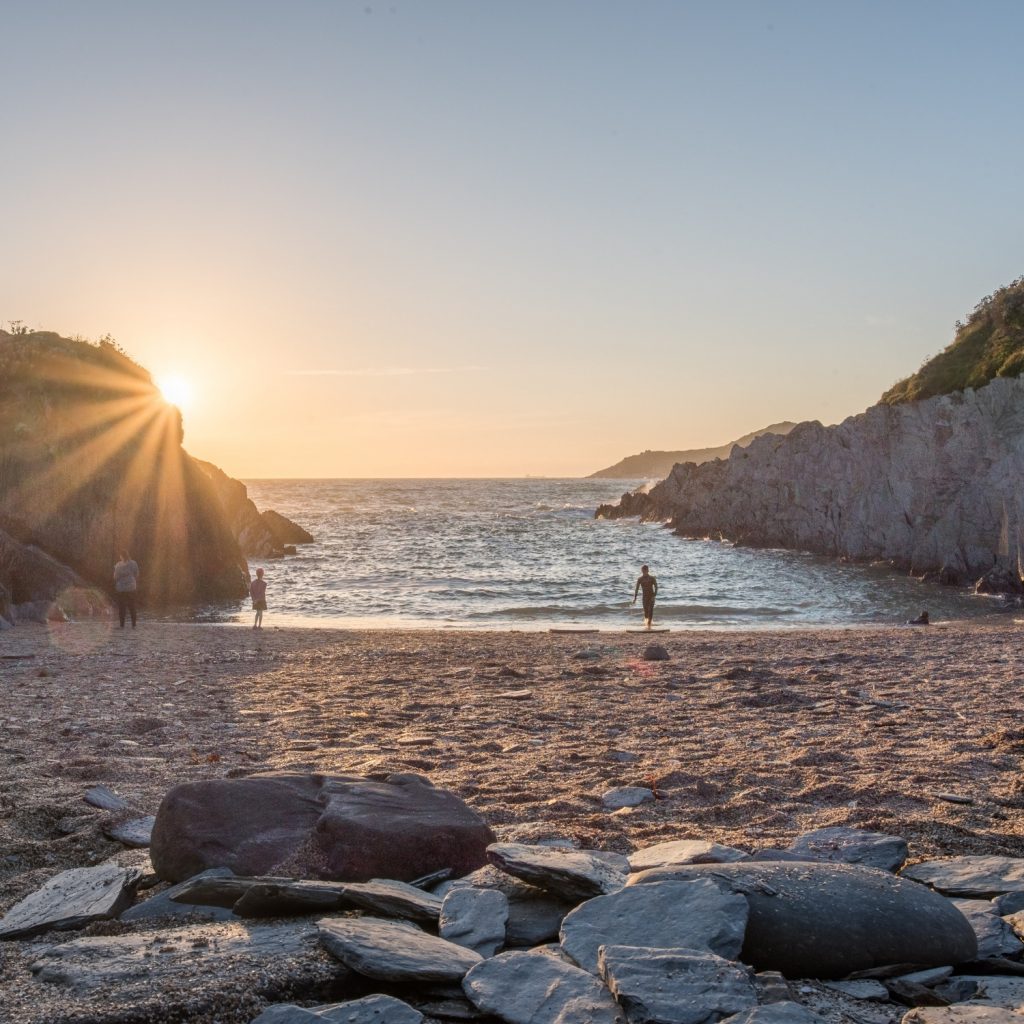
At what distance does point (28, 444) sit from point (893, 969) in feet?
86.9

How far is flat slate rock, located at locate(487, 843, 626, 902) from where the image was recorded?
3.99 meters

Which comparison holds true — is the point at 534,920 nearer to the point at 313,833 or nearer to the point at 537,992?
the point at 537,992

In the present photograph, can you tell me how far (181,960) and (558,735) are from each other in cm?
565

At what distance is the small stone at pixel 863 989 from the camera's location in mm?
3365

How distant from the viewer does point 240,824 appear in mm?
4777

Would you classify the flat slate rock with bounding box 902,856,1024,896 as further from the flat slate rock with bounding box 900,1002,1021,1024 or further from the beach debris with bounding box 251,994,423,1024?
the beach debris with bounding box 251,994,423,1024

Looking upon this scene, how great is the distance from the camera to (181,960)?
336 centimetres

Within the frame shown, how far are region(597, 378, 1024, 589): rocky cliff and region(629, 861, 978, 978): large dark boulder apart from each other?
2848 cm

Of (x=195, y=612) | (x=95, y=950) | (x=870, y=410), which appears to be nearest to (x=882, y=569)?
(x=870, y=410)

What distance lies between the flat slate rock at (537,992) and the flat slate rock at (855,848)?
1861 millimetres

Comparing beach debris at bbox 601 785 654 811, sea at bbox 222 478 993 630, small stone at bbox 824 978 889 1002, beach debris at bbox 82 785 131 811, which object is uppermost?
small stone at bbox 824 978 889 1002

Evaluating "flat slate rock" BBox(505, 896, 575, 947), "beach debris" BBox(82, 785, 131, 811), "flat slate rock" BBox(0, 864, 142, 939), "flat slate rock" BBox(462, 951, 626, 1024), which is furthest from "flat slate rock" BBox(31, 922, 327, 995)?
"beach debris" BBox(82, 785, 131, 811)

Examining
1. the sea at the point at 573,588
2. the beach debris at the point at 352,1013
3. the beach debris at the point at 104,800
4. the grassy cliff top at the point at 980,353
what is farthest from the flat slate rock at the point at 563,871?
the grassy cliff top at the point at 980,353

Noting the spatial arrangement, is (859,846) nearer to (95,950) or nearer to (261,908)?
(261,908)
